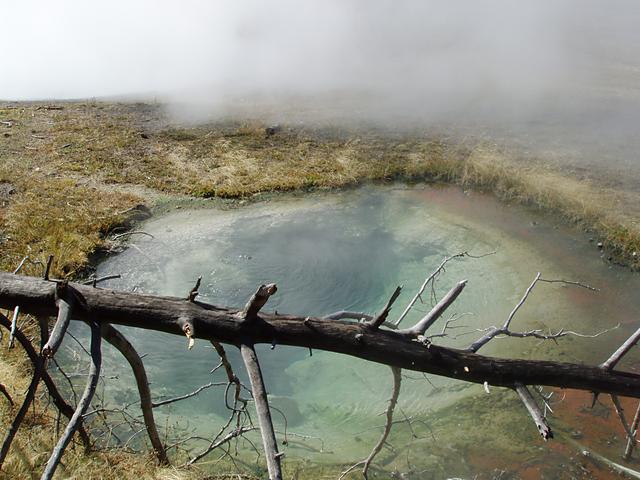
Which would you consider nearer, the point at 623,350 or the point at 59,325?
the point at 59,325

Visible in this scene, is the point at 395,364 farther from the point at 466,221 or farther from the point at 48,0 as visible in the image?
the point at 48,0

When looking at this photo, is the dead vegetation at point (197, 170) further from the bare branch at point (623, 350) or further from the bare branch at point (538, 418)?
the bare branch at point (538, 418)

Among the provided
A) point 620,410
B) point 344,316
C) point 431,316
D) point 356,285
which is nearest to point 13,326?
point 344,316

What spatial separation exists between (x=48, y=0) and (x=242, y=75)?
16.8 feet

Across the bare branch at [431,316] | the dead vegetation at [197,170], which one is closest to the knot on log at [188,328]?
the bare branch at [431,316]

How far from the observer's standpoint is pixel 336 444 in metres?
5.13

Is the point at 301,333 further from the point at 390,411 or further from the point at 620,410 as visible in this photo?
the point at 620,410

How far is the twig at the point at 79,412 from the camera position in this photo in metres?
1.94

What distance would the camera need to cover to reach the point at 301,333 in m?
2.53

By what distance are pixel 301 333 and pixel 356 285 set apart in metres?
4.65

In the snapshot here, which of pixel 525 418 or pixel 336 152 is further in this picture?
pixel 336 152

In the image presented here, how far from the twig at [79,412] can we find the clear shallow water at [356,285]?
304 cm

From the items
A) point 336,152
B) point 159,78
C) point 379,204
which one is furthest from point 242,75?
point 379,204

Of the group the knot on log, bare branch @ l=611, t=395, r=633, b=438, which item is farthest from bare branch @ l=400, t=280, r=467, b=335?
the knot on log
